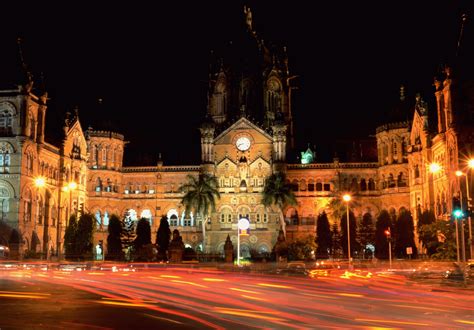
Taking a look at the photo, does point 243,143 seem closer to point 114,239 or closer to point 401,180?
point 401,180

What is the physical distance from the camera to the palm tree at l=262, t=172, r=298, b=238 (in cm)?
8869

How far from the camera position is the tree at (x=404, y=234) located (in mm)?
79438

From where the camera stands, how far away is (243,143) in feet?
319

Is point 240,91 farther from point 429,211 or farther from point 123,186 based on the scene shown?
point 429,211

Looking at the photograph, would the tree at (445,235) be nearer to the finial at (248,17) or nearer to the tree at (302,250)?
the tree at (302,250)

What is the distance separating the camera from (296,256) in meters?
84.9

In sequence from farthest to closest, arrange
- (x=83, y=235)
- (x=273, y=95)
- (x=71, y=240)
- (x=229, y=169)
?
(x=273, y=95), (x=229, y=169), (x=71, y=240), (x=83, y=235)

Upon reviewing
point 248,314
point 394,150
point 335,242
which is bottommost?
point 248,314

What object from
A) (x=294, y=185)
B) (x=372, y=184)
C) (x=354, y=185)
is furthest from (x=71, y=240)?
(x=372, y=184)

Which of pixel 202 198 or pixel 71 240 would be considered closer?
pixel 71 240

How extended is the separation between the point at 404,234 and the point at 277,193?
1875cm

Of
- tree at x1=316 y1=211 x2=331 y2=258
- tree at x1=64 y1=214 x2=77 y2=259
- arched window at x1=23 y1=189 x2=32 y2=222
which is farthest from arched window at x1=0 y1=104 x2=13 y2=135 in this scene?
tree at x1=316 y1=211 x2=331 y2=258

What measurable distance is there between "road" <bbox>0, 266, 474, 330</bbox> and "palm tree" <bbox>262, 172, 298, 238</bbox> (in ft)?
177

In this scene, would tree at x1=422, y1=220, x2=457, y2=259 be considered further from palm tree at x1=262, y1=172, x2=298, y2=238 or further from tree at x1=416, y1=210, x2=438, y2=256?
palm tree at x1=262, y1=172, x2=298, y2=238
